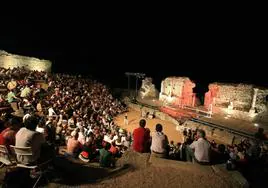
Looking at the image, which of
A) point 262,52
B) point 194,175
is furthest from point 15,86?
point 262,52

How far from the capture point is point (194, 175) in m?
6.02

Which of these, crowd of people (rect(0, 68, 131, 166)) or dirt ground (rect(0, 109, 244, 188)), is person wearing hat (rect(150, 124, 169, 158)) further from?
crowd of people (rect(0, 68, 131, 166))

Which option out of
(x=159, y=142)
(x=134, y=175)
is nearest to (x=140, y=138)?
(x=159, y=142)

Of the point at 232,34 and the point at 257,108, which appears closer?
the point at 257,108

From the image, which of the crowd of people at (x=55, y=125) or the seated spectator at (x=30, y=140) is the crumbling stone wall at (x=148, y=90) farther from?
the seated spectator at (x=30, y=140)

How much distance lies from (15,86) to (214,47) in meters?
87.5

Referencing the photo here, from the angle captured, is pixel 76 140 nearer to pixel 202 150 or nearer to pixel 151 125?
pixel 202 150

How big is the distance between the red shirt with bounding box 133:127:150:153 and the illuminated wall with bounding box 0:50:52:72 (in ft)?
89.6

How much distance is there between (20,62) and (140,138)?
95.1ft

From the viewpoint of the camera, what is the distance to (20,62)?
3098cm

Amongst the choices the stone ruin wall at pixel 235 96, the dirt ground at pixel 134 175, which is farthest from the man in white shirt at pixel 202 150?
the stone ruin wall at pixel 235 96

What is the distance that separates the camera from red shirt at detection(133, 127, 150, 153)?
6895 mm

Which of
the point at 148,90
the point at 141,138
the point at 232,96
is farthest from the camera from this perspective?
the point at 148,90

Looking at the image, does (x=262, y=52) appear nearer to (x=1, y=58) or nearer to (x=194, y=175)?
(x=1, y=58)
